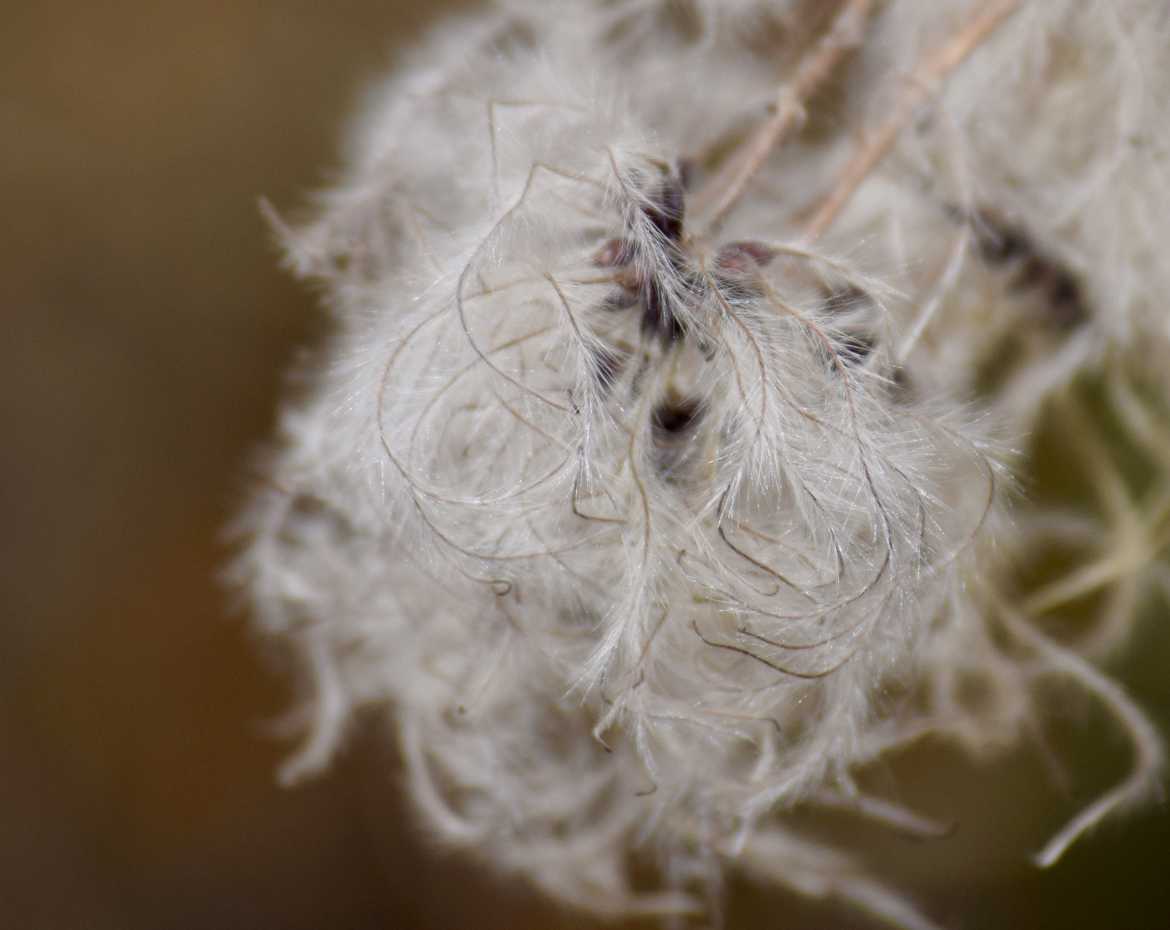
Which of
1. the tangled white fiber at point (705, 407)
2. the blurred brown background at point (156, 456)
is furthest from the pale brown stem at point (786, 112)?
the blurred brown background at point (156, 456)

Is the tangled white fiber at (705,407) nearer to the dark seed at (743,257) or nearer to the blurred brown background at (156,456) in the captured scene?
the dark seed at (743,257)

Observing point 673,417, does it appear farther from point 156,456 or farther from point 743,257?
point 156,456

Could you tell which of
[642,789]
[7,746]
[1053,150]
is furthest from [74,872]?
[1053,150]

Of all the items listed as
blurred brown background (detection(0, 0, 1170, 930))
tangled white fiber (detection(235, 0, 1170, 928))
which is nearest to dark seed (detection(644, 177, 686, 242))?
tangled white fiber (detection(235, 0, 1170, 928))

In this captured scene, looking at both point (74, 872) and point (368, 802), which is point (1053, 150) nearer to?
point (368, 802)

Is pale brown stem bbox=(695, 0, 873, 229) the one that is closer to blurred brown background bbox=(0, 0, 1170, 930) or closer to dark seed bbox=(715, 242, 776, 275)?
dark seed bbox=(715, 242, 776, 275)

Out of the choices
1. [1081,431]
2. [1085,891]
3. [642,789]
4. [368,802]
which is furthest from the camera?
[368,802]

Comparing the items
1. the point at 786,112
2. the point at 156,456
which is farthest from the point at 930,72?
the point at 156,456
